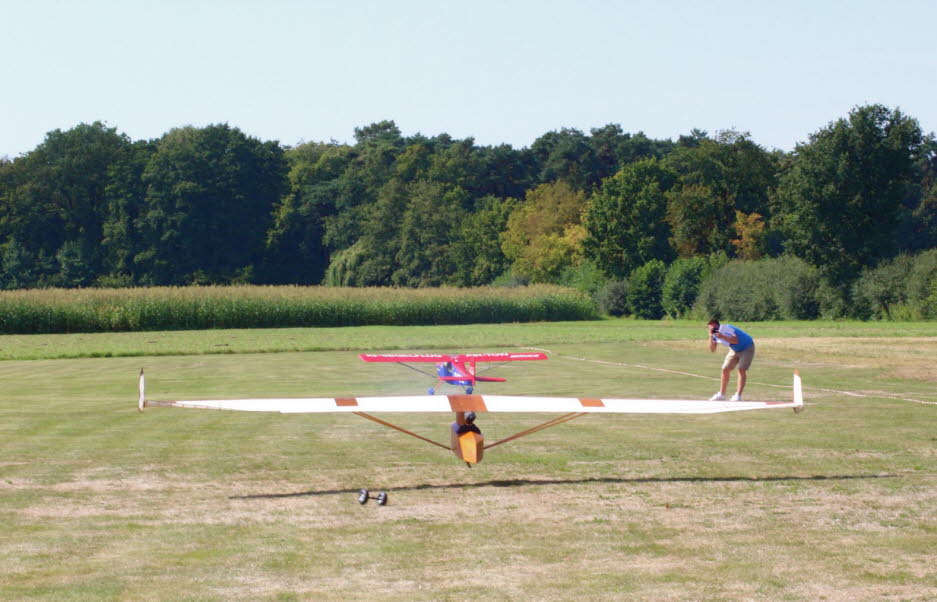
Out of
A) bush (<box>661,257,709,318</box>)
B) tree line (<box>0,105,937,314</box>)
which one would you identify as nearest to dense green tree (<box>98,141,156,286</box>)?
tree line (<box>0,105,937,314</box>)

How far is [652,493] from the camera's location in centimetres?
1262

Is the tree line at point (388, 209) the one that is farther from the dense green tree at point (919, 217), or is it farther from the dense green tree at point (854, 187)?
the dense green tree at point (854, 187)

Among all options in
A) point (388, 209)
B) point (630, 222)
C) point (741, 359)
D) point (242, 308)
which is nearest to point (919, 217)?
point (630, 222)

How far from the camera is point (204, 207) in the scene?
124 metres

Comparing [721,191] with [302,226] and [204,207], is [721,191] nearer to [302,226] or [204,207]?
[302,226]

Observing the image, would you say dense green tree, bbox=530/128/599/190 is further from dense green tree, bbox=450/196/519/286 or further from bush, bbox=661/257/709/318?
bush, bbox=661/257/709/318

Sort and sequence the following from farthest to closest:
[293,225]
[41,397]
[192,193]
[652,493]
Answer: [293,225] < [192,193] < [41,397] < [652,493]

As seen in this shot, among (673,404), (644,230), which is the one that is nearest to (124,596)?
(673,404)

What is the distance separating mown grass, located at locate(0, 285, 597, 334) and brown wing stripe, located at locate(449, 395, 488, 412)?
52.8 metres

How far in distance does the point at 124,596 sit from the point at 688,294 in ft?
251

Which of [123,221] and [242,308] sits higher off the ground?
[123,221]

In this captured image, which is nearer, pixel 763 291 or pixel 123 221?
pixel 763 291

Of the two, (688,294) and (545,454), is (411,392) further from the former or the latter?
(688,294)

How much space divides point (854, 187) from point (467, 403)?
61.3m
